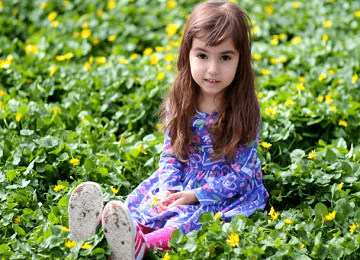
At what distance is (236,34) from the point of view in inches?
95.0

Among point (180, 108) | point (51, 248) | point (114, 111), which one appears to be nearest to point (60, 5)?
point (114, 111)

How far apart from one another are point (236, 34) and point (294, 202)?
3.38 feet

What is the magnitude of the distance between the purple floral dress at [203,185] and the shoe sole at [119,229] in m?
0.30

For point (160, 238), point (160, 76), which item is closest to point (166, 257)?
point (160, 238)

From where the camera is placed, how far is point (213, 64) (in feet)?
7.99

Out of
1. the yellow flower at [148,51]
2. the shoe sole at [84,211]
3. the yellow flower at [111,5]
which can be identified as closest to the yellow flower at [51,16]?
the yellow flower at [111,5]

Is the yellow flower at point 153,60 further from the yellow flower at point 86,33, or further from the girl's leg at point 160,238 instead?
the girl's leg at point 160,238

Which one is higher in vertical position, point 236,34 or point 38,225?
point 236,34

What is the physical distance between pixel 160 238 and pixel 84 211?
389 millimetres

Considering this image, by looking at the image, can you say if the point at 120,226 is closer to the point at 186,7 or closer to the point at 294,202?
the point at 294,202

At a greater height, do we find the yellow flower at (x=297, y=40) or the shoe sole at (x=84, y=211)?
the shoe sole at (x=84, y=211)

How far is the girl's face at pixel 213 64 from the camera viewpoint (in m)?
2.43

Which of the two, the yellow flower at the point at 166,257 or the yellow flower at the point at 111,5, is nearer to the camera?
the yellow flower at the point at 166,257

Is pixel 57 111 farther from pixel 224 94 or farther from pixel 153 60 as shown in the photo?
pixel 224 94
